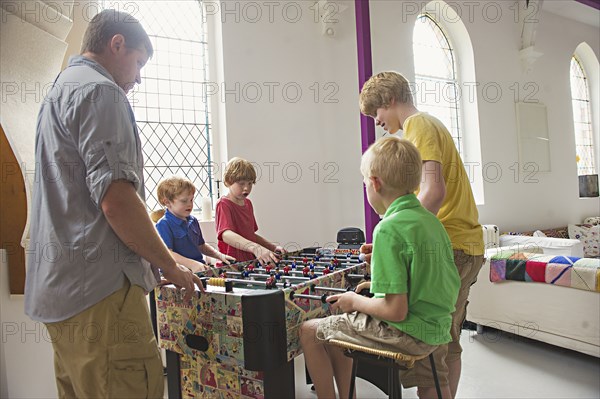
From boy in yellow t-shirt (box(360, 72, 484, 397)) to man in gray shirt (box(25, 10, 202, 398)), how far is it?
101 centimetres

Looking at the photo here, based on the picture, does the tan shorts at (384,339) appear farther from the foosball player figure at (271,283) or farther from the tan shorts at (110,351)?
the tan shorts at (110,351)

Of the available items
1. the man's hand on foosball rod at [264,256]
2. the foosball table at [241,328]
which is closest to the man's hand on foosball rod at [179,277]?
the foosball table at [241,328]

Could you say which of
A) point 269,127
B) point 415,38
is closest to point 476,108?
point 415,38

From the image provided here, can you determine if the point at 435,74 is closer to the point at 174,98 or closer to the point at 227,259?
the point at 174,98

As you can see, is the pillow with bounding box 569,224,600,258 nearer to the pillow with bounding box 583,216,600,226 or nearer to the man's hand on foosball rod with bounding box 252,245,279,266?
the pillow with bounding box 583,216,600,226

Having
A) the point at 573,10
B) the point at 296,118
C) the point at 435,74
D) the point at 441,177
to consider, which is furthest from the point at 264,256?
the point at 573,10

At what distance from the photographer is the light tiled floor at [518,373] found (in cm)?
243

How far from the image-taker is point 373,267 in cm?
138

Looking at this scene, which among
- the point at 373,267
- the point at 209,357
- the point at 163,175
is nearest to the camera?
the point at 373,267

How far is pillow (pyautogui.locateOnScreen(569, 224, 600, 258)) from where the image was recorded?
596 cm

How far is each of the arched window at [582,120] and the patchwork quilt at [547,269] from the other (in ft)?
16.3

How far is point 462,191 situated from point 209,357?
4.07 feet

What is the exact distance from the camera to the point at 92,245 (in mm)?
1196

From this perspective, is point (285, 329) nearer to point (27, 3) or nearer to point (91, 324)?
point (91, 324)
